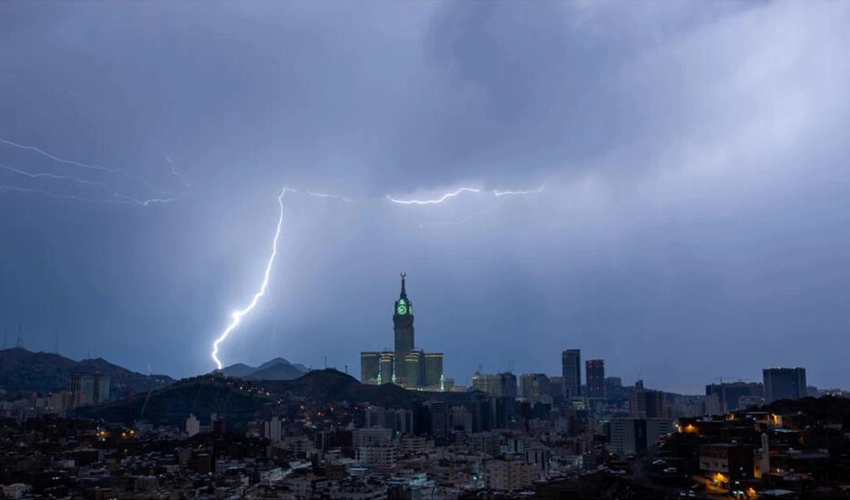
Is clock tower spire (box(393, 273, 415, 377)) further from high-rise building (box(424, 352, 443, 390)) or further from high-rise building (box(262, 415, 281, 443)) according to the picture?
high-rise building (box(262, 415, 281, 443))

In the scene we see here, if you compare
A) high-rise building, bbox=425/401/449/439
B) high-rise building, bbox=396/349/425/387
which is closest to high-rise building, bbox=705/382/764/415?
high-rise building, bbox=425/401/449/439

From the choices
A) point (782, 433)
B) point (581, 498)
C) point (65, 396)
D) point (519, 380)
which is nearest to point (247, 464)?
point (581, 498)

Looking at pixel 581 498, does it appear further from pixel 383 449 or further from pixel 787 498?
pixel 383 449

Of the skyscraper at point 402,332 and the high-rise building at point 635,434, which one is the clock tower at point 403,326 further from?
the high-rise building at point 635,434

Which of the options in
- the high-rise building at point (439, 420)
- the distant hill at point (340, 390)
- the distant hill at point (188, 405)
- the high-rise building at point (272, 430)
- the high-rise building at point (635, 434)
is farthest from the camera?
the distant hill at point (340, 390)

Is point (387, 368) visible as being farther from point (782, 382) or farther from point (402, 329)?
point (782, 382)

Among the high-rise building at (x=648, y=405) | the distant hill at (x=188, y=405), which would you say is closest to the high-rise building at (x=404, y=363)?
the distant hill at (x=188, y=405)
